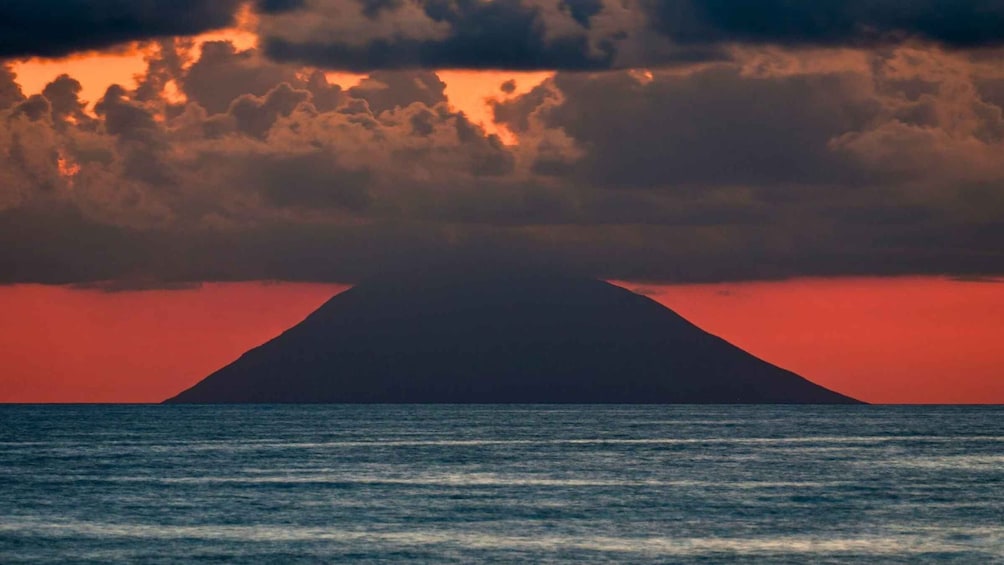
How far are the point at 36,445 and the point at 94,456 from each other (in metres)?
32.7

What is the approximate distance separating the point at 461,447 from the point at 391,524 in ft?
287

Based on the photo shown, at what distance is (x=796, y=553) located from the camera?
69.3 meters

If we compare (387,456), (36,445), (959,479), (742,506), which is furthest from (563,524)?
(36,445)

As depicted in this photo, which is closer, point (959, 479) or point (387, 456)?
point (959, 479)

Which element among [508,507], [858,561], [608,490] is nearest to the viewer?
[858,561]

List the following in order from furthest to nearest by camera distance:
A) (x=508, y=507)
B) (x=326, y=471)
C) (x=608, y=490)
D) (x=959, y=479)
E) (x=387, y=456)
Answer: (x=387, y=456) → (x=326, y=471) → (x=959, y=479) → (x=608, y=490) → (x=508, y=507)

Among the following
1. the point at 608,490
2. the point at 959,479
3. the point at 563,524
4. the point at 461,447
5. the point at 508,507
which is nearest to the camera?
the point at 563,524

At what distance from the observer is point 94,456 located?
148125 millimetres

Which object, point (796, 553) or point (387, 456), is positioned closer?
point (796, 553)

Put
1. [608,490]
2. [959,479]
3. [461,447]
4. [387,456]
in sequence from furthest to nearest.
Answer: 1. [461,447]
2. [387,456]
3. [959,479]
4. [608,490]

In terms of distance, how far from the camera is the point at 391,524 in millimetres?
81125

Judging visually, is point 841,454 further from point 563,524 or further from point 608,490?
point 563,524

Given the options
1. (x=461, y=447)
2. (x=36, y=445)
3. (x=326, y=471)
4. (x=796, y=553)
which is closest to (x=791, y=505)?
(x=796, y=553)

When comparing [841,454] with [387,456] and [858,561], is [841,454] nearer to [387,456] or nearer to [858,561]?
[387,456]
